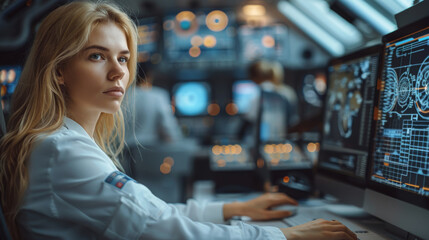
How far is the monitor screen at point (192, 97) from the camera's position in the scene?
17.3 ft

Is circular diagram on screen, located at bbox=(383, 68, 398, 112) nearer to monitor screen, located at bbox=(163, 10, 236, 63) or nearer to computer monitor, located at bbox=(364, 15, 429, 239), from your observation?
computer monitor, located at bbox=(364, 15, 429, 239)

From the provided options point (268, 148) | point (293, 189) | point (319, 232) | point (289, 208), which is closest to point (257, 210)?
point (289, 208)

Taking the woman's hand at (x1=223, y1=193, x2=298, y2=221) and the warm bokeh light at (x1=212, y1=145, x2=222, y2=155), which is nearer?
the woman's hand at (x1=223, y1=193, x2=298, y2=221)

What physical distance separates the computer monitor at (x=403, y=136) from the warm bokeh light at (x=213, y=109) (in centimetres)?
418

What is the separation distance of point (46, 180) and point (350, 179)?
3.23 ft

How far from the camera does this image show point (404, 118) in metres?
1.01

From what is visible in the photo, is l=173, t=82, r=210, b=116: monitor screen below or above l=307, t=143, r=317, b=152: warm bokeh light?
above

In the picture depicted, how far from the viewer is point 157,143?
3.66 m

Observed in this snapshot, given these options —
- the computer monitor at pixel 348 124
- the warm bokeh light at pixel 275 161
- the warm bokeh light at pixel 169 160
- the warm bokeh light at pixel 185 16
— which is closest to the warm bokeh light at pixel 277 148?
the warm bokeh light at pixel 275 161

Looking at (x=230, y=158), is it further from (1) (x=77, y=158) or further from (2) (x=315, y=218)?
(1) (x=77, y=158)

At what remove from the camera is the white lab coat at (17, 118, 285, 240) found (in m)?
0.83

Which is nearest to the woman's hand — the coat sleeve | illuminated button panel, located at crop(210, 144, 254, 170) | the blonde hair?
the coat sleeve

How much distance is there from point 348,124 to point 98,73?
0.89 meters

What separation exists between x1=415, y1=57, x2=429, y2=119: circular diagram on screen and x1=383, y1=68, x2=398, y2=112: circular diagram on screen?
11cm
